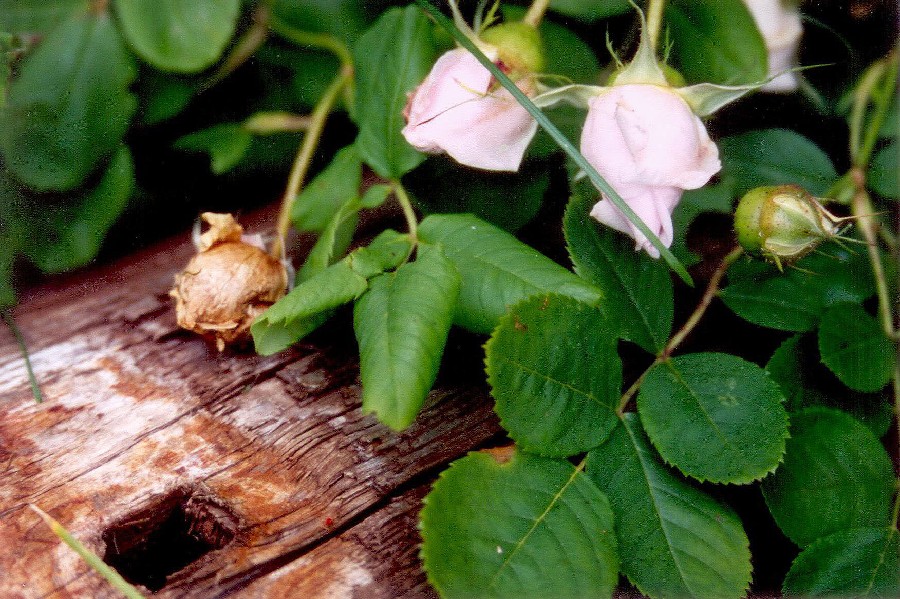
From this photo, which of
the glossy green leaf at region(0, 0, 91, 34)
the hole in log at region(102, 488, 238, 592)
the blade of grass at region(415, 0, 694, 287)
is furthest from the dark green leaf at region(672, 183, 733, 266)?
the glossy green leaf at region(0, 0, 91, 34)

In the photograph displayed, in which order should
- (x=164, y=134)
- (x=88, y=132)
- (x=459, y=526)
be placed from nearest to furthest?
(x=459, y=526) → (x=88, y=132) → (x=164, y=134)

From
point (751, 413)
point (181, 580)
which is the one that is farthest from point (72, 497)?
point (751, 413)

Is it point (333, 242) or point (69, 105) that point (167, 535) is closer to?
point (333, 242)

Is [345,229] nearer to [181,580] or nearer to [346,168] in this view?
[346,168]

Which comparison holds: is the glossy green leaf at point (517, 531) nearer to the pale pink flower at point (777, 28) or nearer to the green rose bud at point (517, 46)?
the green rose bud at point (517, 46)

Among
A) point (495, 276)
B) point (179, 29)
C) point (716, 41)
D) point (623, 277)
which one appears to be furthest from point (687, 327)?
point (179, 29)

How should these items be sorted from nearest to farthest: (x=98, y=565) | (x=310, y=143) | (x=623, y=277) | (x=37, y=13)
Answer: (x=98, y=565) → (x=623, y=277) → (x=37, y=13) → (x=310, y=143)

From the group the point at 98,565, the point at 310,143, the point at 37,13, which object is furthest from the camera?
the point at 310,143
